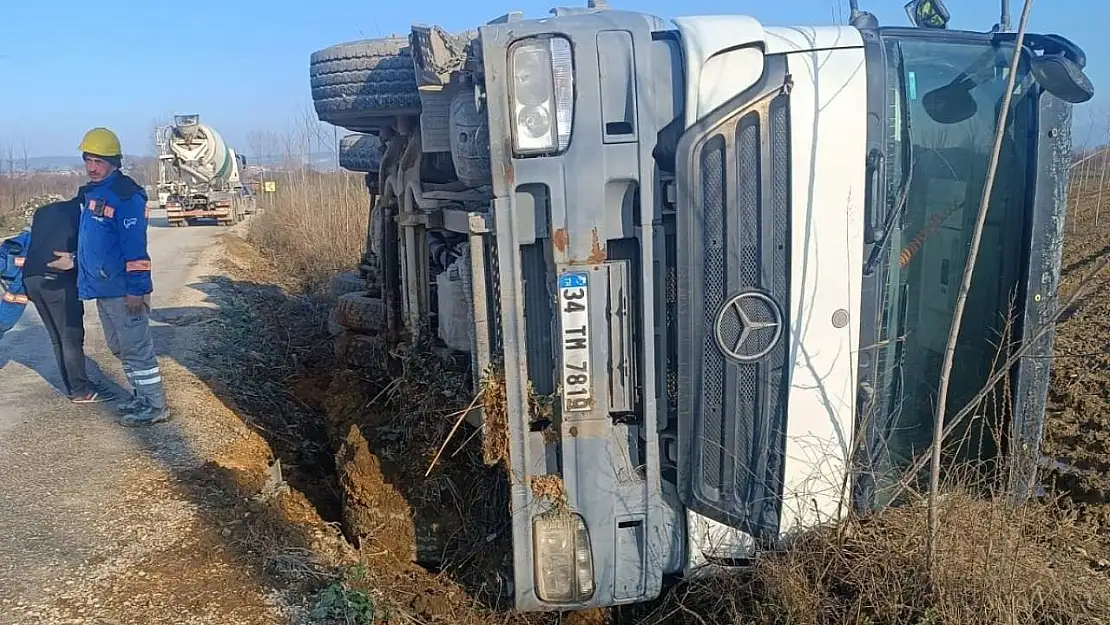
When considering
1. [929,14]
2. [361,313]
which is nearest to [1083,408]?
[929,14]

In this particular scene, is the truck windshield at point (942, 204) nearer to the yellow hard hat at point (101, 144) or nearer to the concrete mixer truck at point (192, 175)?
the yellow hard hat at point (101, 144)

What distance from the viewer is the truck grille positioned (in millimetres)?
2533

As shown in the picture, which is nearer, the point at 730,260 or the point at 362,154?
the point at 730,260

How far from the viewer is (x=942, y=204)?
107 inches

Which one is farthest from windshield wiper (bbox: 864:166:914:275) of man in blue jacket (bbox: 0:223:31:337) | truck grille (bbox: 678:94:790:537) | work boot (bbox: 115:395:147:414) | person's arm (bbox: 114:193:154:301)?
man in blue jacket (bbox: 0:223:31:337)

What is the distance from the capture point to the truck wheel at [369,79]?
385 cm

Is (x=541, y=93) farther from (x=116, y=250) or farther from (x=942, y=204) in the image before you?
(x=116, y=250)

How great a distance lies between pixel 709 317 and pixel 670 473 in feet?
1.95

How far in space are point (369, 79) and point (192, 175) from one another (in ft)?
74.0

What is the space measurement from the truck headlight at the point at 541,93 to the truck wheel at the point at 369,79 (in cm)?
144

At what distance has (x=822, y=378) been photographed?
8.73 feet

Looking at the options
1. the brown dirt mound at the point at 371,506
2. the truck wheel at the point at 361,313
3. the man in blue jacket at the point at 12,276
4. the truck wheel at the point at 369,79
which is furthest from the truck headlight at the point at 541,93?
the man in blue jacket at the point at 12,276

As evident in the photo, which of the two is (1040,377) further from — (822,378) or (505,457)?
(505,457)

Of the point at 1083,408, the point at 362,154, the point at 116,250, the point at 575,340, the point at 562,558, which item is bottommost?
the point at 1083,408
